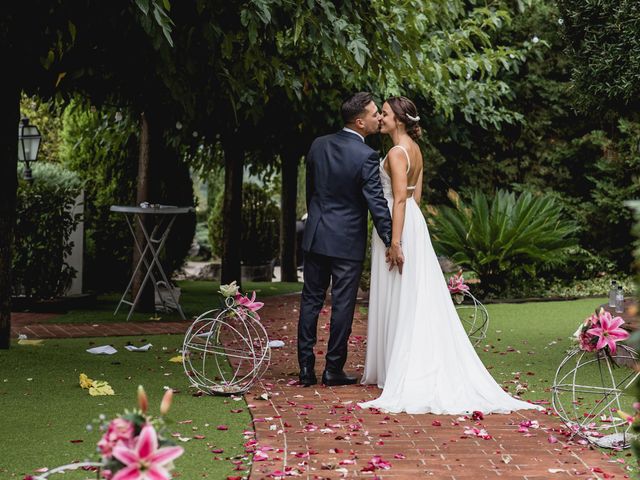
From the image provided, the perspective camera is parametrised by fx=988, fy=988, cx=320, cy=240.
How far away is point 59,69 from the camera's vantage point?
9.19 meters

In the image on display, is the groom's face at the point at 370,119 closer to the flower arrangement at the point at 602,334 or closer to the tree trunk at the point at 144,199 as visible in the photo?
the flower arrangement at the point at 602,334

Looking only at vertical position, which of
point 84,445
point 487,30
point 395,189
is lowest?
point 84,445

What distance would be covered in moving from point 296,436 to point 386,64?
13.3 ft

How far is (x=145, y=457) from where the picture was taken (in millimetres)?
2543

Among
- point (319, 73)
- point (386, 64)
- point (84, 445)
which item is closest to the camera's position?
point (84, 445)

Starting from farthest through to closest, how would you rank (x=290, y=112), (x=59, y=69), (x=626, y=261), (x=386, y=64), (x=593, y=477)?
(x=626, y=261), (x=290, y=112), (x=59, y=69), (x=386, y=64), (x=593, y=477)

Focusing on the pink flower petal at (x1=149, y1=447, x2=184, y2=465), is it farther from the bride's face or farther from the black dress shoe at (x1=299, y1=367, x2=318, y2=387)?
the bride's face

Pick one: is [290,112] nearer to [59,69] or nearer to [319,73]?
[319,73]

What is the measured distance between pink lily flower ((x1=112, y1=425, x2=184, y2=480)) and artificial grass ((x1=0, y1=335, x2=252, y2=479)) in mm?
1264

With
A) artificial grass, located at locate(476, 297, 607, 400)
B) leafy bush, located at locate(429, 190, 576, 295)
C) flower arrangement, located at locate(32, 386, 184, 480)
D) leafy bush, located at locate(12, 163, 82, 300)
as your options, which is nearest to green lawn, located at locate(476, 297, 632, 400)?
artificial grass, located at locate(476, 297, 607, 400)

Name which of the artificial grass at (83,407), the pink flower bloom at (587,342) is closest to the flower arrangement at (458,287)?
the artificial grass at (83,407)

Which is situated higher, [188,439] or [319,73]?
[319,73]

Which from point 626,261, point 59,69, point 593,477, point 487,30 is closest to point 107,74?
point 59,69

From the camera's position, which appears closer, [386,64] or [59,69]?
[386,64]
